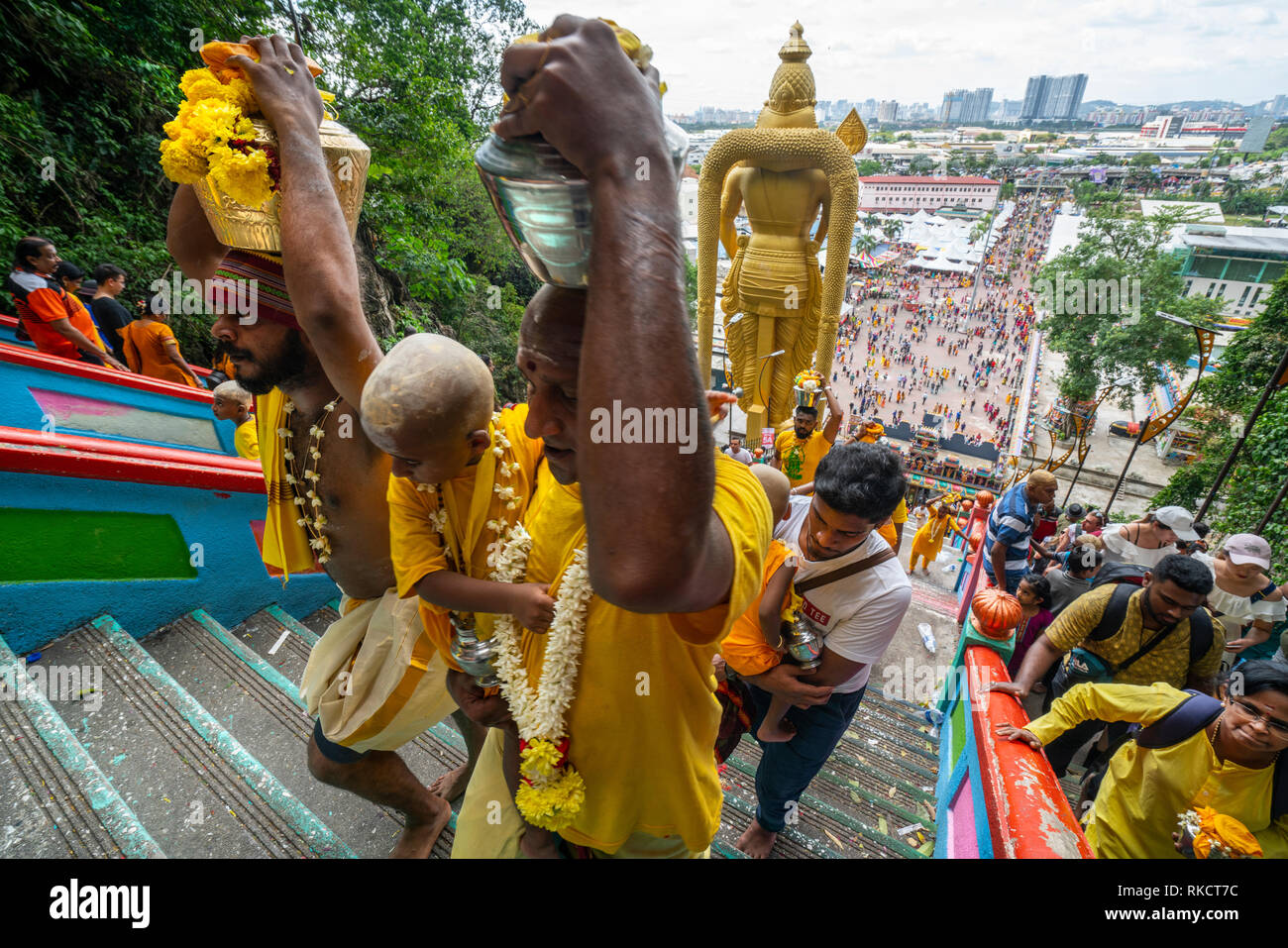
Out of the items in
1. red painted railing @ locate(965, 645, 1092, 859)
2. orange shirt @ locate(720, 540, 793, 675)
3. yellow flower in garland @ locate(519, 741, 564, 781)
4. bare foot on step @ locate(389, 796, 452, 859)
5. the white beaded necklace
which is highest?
the white beaded necklace

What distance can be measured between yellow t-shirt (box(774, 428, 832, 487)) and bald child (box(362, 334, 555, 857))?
197 inches

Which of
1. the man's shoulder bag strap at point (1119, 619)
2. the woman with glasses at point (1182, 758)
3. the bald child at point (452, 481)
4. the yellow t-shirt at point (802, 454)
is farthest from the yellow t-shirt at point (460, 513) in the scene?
the yellow t-shirt at point (802, 454)

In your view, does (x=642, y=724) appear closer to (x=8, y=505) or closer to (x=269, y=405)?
(x=269, y=405)

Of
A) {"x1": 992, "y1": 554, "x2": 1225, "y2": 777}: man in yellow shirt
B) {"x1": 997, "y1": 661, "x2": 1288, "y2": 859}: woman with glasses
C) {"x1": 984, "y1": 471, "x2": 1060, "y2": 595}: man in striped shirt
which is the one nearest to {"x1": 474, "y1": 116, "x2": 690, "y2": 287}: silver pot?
{"x1": 997, "y1": 661, "x2": 1288, "y2": 859}: woman with glasses

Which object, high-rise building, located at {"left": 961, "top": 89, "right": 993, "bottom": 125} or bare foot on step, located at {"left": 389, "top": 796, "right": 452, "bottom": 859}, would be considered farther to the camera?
high-rise building, located at {"left": 961, "top": 89, "right": 993, "bottom": 125}

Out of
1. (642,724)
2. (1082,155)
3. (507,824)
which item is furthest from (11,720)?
(1082,155)

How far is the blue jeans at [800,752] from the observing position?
2811mm

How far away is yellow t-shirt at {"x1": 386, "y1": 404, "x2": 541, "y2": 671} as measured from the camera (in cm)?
178

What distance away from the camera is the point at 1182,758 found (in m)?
2.66

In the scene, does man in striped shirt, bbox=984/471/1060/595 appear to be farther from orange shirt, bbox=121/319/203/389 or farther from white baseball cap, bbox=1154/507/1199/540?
orange shirt, bbox=121/319/203/389

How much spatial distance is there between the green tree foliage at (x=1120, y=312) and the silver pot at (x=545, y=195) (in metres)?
29.7

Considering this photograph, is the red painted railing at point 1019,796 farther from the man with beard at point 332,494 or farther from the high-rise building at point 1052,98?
the high-rise building at point 1052,98

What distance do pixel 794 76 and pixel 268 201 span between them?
7.45 meters

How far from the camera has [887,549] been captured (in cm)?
253
